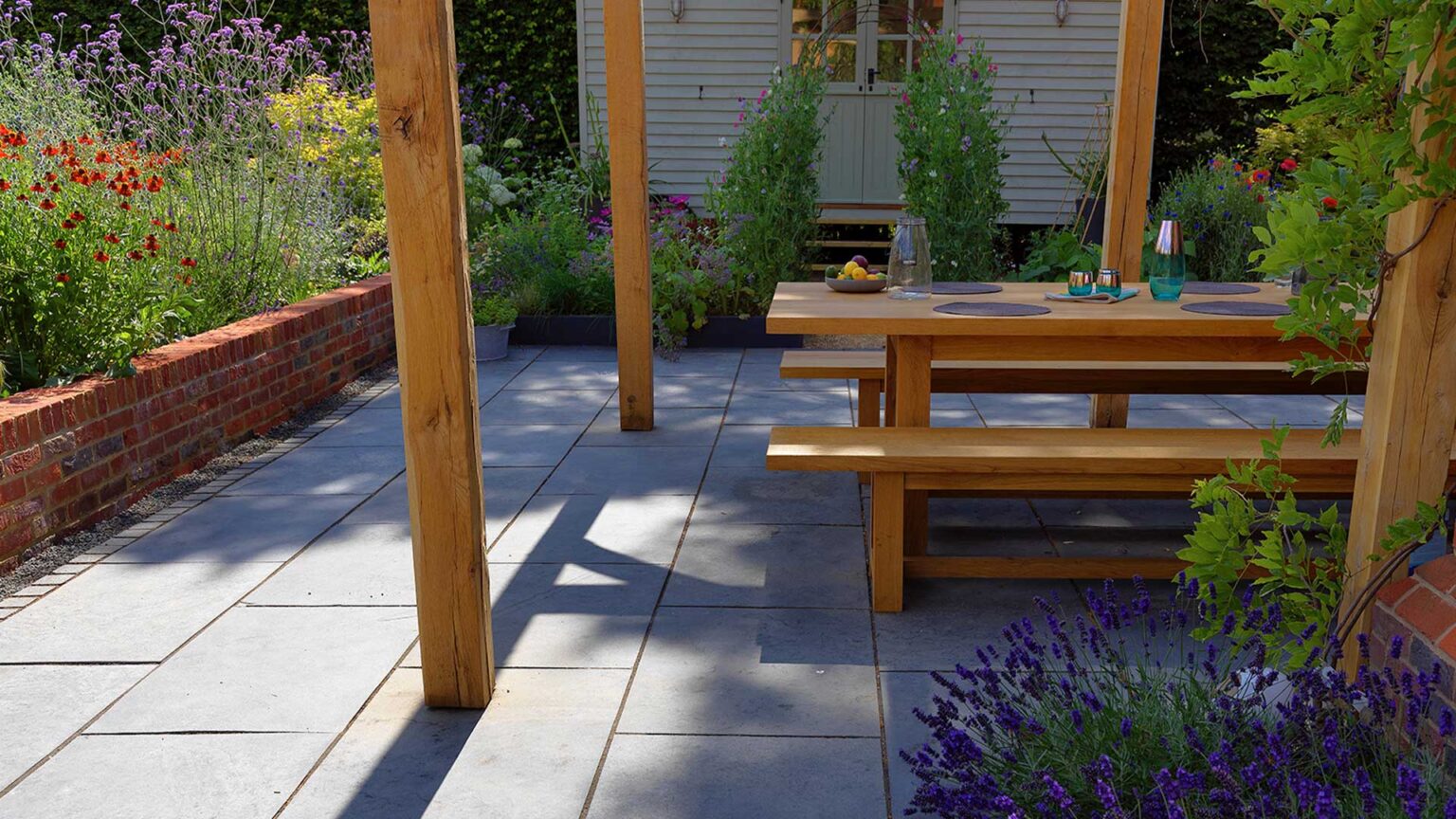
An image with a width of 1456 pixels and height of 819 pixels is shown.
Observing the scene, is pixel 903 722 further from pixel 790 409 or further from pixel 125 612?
pixel 790 409

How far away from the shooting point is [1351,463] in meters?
3.46

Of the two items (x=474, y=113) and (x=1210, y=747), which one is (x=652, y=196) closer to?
(x=474, y=113)

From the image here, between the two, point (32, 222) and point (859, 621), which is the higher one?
point (32, 222)

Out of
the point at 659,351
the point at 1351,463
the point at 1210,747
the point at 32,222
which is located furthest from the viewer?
the point at 659,351

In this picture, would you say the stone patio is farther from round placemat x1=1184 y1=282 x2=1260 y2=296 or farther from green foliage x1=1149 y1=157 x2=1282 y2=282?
green foliage x1=1149 y1=157 x2=1282 y2=282

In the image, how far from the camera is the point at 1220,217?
332 inches

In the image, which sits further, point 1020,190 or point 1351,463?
point 1020,190

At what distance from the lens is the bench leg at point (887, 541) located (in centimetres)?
360

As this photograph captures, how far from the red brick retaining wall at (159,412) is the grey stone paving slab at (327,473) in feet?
1.04

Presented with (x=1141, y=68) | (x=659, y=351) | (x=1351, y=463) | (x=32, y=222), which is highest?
(x=1141, y=68)

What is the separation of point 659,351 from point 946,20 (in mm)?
4869

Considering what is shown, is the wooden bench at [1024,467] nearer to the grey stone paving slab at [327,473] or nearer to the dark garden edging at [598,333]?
the grey stone paving slab at [327,473]

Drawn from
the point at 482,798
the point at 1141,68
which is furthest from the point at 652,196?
the point at 482,798

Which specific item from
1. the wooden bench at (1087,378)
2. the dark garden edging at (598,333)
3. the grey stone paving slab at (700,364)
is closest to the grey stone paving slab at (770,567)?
the wooden bench at (1087,378)
